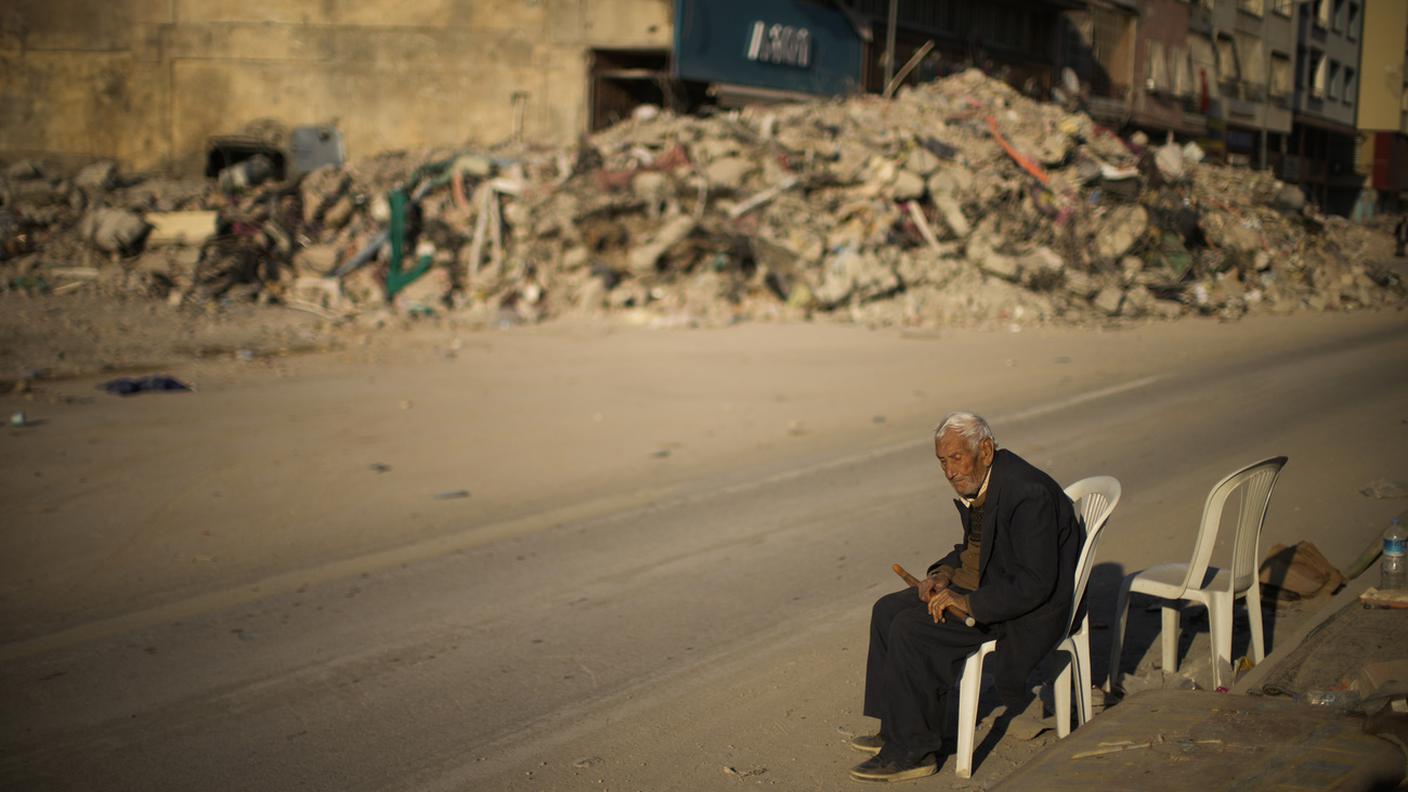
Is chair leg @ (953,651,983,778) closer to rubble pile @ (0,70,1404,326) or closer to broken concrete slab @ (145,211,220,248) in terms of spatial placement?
rubble pile @ (0,70,1404,326)

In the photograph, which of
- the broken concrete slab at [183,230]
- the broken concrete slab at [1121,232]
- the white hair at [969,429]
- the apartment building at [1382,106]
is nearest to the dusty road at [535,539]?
the white hair at [969,429]

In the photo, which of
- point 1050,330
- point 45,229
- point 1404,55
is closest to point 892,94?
point 1050,330

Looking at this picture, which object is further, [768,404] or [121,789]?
[768,404]

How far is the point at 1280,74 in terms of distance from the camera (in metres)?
46.6

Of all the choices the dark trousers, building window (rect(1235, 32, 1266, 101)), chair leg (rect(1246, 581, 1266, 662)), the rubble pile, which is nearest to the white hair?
the dark trousers

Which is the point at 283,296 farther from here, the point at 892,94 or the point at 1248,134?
the point at 1248,134

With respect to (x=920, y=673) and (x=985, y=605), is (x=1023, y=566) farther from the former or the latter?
(x=920, y=673)

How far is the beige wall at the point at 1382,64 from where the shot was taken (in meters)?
54.9

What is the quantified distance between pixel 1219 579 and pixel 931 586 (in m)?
1.61

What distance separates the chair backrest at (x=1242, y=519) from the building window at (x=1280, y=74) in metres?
48.4

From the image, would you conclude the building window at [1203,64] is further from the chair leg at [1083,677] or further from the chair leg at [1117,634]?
the chair leg at [1083,677]

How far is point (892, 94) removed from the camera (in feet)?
94.7

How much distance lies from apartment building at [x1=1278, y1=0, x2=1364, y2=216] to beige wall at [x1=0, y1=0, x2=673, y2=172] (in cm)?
3585

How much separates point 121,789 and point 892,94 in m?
27.6
